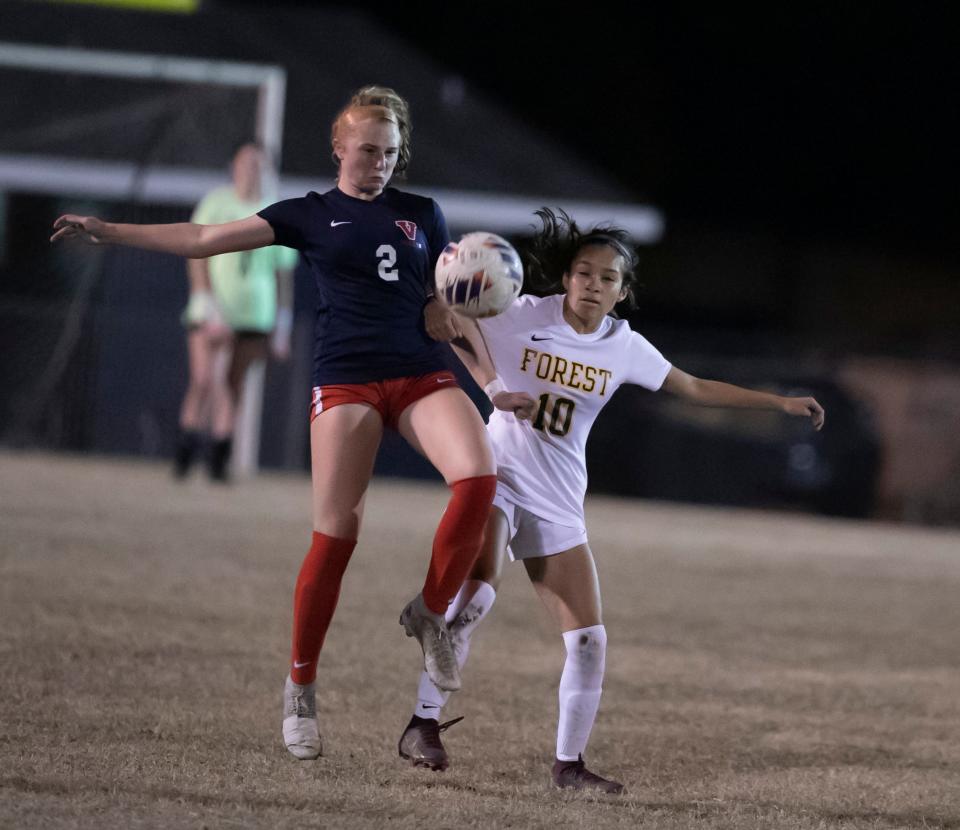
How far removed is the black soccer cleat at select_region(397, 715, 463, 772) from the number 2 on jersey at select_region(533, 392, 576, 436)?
1.00 metres

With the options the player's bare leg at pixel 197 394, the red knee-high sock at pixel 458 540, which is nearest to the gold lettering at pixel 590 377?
the red knee-high sock at pixel 458 540

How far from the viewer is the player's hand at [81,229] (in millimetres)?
4973

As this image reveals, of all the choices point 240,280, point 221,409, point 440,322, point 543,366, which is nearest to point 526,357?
point 543,366

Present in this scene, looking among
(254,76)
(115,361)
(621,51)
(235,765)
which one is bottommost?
(235,765)

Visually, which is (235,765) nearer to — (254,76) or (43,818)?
(43,818)

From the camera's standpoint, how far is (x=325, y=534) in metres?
5.11

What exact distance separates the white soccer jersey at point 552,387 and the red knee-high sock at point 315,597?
58 centimetres

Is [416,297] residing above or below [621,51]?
below

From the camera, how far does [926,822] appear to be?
4.80m

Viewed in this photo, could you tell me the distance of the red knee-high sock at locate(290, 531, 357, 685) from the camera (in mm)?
5113

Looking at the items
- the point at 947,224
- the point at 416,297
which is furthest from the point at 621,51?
the point at 416,297

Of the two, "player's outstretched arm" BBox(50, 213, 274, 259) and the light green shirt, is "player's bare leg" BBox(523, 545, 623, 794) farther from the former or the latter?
the light green shirt

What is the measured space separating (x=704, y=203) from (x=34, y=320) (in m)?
24.9

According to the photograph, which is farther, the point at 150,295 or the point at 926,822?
the point at 150,295
